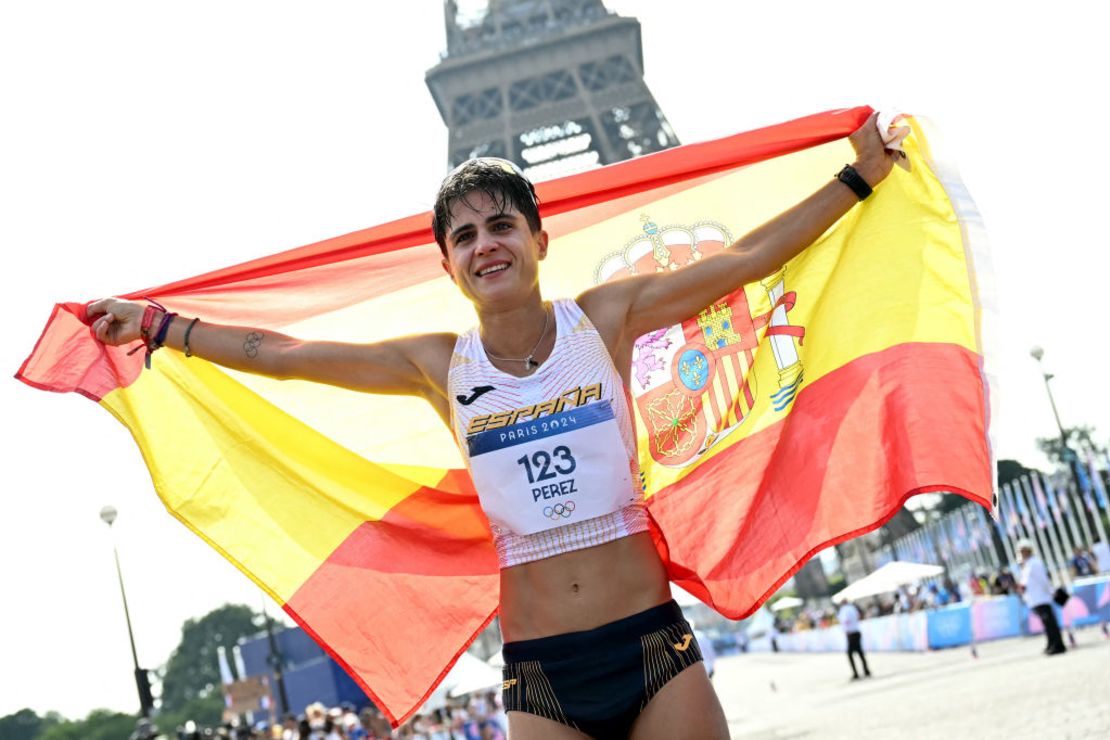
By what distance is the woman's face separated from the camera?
385 cm

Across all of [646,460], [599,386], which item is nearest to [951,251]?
[646,460]

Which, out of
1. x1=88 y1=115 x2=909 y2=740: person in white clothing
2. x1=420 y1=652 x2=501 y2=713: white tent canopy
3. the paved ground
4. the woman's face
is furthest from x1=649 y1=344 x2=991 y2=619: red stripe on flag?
x1=420 y1=652 x2=501 y2=713: white tent canopy

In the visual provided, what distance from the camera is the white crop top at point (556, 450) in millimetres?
3799

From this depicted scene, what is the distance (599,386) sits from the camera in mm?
3857

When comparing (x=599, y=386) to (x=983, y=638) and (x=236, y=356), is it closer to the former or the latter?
(x=236, y=356)

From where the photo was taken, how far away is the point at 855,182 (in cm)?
449

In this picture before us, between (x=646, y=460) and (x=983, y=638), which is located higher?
(x=646, y=460)

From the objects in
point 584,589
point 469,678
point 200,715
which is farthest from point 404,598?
point 200,715

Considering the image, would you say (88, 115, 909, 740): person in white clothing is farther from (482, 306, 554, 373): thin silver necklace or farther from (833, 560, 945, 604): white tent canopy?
(833, 560, 945, 604): white tent canopy

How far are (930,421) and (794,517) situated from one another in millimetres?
601

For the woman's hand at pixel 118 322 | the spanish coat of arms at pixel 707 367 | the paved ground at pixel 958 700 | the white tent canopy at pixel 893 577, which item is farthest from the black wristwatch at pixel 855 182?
the white tent canopy at pixel 893 577

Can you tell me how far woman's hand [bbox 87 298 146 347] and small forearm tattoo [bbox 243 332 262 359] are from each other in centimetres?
49

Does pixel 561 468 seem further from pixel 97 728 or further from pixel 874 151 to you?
pixel 97 728

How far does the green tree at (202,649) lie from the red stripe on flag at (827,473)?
130798 mm
